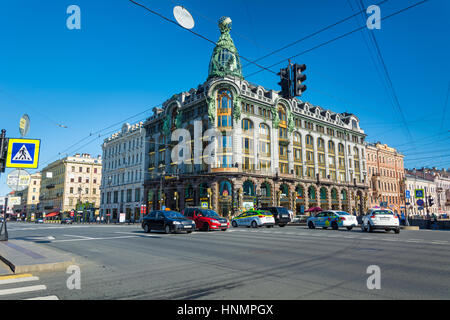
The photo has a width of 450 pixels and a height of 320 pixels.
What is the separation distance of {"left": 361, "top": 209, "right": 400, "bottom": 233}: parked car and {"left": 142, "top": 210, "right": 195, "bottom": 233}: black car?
1150 cm

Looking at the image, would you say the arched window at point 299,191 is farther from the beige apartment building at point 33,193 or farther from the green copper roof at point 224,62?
the beige apartment building at point 33,193

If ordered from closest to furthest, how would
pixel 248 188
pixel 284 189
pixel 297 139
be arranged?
pixel 248 188 → pixel 284 189 → pixel 297 139

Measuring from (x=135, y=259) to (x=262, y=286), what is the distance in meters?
4.74

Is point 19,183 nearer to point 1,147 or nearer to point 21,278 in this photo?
point 1,147

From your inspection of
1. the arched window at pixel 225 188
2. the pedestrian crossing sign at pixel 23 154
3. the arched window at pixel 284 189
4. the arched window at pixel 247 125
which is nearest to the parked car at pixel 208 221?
the pedestrian crossing sign at pixel 23 154

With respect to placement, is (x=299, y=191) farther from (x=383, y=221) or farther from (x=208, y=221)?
(x=208, y=221)

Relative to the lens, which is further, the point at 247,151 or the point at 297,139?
the point at 297,139

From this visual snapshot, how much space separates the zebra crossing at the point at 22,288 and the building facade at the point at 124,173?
5346 centimetres

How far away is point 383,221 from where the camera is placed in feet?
61.0

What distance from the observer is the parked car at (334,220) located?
22.4 meters

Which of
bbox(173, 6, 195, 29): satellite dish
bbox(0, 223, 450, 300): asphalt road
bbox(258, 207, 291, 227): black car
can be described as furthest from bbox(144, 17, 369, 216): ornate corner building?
bbox(0, 223, 450, 300): asphalt road

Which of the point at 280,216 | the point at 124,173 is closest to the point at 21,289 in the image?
the point at 280,216

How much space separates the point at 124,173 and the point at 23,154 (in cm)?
5738
